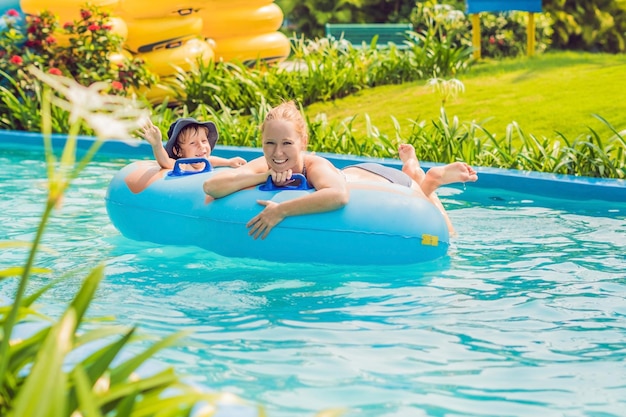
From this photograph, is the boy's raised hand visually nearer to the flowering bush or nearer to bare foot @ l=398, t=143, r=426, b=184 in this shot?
bare foot @ l=398, t=143, r=426, b=184

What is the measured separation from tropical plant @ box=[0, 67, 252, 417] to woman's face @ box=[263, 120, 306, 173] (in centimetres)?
219

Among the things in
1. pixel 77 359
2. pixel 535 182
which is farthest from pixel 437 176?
pixel 77 359

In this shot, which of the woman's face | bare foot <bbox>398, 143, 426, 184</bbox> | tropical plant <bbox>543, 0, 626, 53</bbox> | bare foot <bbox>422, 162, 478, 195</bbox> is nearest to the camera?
the woman's face

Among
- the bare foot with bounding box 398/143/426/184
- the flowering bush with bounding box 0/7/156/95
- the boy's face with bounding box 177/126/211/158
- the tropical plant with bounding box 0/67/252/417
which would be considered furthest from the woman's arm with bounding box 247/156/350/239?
the flowering bush with bounding box 0/7/156/95

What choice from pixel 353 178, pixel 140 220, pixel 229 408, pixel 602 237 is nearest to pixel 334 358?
pixel 229 408

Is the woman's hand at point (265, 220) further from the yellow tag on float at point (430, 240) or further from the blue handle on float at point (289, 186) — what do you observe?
the yellow tag on float at point (430, 240)

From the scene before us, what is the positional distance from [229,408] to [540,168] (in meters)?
5.55

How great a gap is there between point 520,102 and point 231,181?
553 cm

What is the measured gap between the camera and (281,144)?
5.07 metres

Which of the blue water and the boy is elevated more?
the boy

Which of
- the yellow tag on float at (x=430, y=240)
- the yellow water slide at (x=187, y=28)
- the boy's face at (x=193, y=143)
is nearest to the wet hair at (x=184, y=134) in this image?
the boy's face at (x=193, y=143)

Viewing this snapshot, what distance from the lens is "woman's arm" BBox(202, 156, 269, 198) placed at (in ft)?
17.3

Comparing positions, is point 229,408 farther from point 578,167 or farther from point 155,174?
point 578,167

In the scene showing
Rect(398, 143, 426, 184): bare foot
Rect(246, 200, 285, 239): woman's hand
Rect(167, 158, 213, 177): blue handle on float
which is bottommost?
Rect(246, 200, 285, 239): woman's hand
